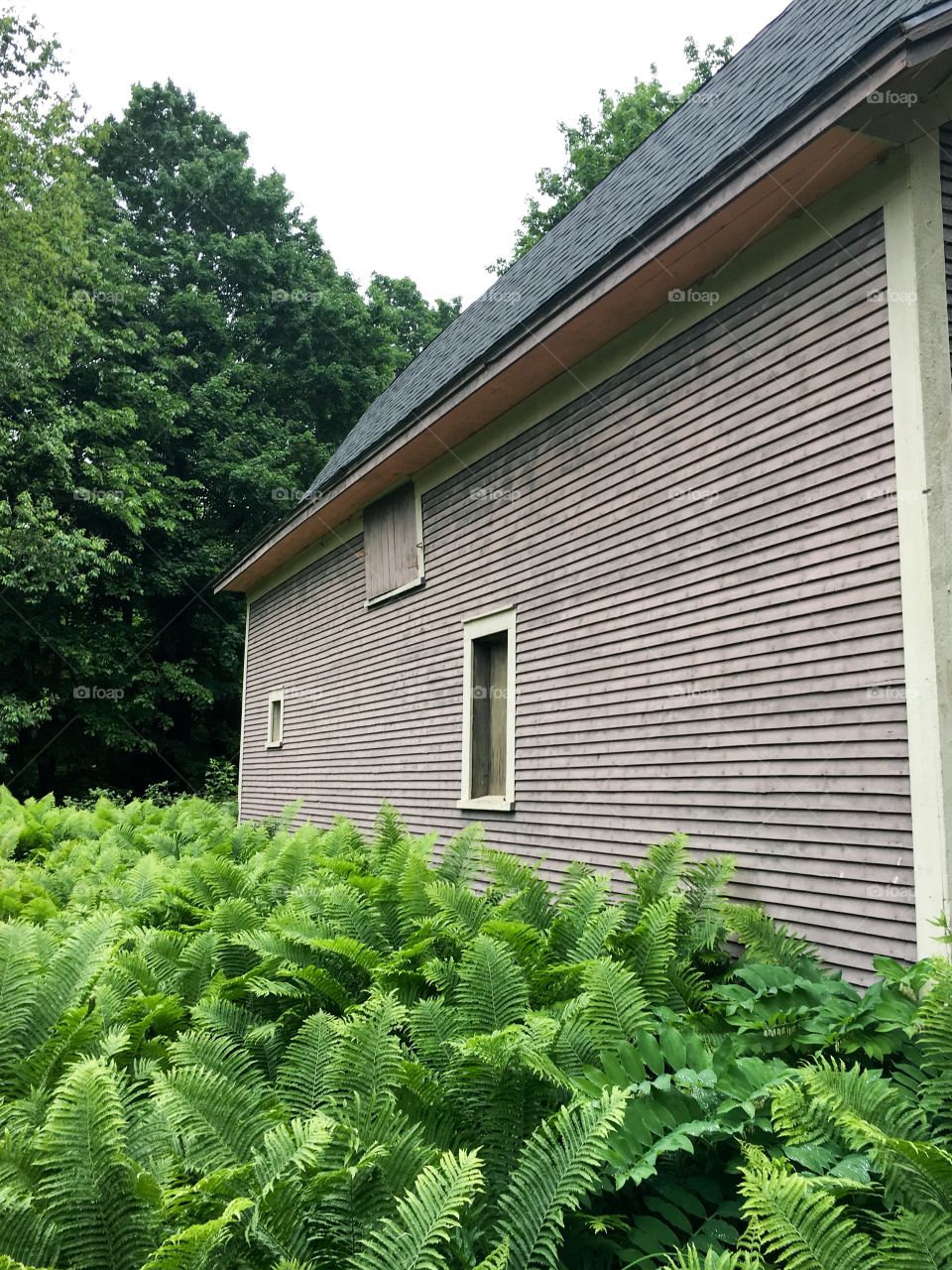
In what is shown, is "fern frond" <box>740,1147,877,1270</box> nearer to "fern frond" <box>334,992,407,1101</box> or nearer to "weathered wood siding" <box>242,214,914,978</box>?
"fern frond" <box>334,992,407,1101</box>

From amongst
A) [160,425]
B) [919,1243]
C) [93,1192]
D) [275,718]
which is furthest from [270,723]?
[160,425]

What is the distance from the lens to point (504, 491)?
7754 mm

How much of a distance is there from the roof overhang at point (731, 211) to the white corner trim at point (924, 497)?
26 centimetres

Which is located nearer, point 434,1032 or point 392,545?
point 434,1032

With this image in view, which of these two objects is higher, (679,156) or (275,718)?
(679,156)

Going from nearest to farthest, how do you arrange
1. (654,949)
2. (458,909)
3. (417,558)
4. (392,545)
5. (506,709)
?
(654,949) < (458,909) < (506,709) < (417,558) < (392,545)

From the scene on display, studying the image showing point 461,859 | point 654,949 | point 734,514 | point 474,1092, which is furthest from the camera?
point 461,859

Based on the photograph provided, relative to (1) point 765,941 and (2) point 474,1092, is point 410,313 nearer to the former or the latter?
(1) point 765,941

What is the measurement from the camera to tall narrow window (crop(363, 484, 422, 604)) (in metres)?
9.30

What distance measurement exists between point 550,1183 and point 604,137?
106 ft

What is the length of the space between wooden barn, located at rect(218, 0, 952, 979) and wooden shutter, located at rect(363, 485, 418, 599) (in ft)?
0.51

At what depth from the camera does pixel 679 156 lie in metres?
7.52

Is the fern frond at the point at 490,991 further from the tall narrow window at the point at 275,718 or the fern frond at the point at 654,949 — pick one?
the tall narrow window at the point at 275,718

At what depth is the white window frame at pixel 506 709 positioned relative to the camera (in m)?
7.39
